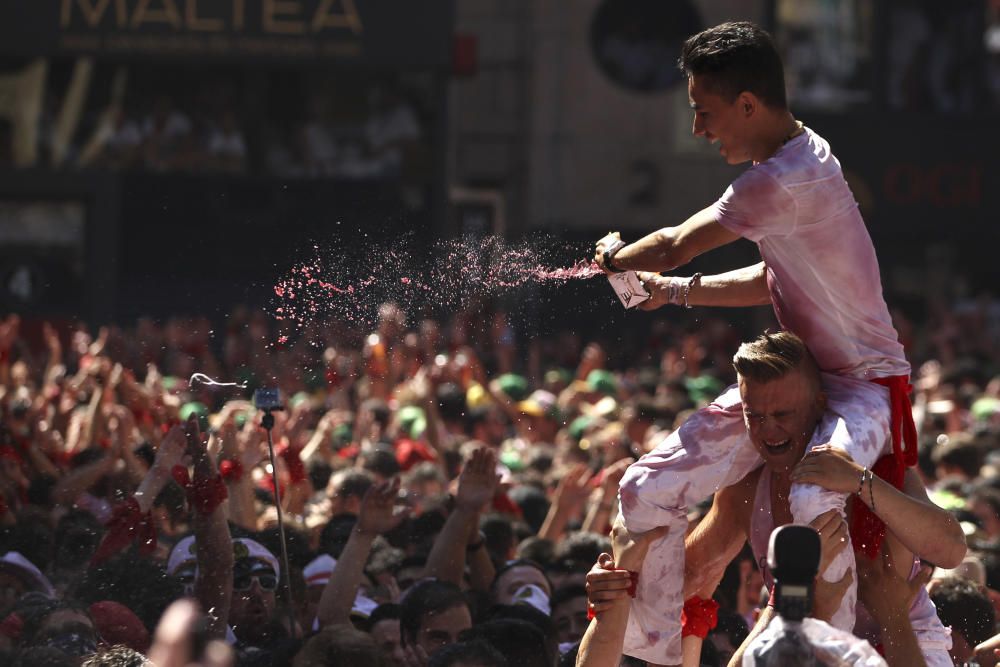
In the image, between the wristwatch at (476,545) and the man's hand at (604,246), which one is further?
the wristwatch at (476,545)

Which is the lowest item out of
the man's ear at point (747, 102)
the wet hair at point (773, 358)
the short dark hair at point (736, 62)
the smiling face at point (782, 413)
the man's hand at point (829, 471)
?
the man's hand at point (829, 471)

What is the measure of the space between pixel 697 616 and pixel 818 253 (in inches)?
50.2

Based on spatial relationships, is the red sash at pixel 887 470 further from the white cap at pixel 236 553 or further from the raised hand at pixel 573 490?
the raised hand at pixel 573 490

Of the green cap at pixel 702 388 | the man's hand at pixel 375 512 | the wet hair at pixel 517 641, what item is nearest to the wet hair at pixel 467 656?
the wet hair at pixel 517 641

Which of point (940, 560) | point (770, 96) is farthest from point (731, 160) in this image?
point (940, 560)

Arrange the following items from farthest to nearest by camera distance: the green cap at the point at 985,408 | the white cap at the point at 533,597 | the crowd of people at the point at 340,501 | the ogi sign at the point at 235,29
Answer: the ogi sign at the point at 235,29
the green cap at the point at 985,408
the white cap at the point at 533,597
the crowd of people at the point at 340,501

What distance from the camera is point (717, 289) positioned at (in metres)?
5.39

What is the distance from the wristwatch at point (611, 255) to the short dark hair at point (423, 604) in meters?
1.36

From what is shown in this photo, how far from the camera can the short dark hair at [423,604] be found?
5.56 m

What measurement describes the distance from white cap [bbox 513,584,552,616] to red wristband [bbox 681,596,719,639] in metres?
1.00

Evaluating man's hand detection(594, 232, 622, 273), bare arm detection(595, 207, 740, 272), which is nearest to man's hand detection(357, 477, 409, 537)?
man's hand detection(594, 232, 622, 273)

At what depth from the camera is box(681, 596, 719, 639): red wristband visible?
5.19m

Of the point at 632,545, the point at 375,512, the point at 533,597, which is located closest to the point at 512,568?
the point at 533,597

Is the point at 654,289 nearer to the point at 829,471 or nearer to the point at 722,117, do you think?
the point at 722,117
